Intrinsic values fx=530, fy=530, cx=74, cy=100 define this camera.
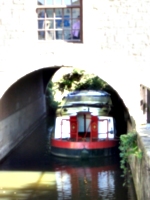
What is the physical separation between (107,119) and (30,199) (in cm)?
601

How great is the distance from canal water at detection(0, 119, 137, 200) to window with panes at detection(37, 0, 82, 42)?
3.75 metres

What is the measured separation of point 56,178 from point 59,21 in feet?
13.8

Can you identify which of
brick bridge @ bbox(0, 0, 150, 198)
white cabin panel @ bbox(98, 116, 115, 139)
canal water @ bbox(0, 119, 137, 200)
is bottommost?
canal water @ bbox(0, 119, 137, 200)

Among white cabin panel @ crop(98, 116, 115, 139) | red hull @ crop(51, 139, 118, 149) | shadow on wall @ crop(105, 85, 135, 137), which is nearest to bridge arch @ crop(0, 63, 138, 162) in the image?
white cabin panel @ crop(98, 116, 115, 139)

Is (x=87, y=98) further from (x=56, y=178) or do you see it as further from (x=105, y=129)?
(x=56, y=178)

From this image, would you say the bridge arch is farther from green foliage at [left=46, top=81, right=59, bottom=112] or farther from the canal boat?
green foliage at [left=46, top=81, right=59, bottom=112]

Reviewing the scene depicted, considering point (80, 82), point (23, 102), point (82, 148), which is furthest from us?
point (80, 82)

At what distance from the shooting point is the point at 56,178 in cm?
1432

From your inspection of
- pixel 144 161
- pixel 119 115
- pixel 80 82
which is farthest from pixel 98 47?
pixel 80 82

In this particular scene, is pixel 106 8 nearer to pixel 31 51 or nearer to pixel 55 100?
pixel 31 51

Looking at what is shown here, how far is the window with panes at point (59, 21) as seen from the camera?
13.5 m

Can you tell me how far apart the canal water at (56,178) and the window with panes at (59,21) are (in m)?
3.75

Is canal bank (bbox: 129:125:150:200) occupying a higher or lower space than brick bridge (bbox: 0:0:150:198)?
lower

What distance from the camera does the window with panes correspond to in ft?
44.3
